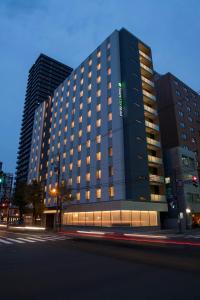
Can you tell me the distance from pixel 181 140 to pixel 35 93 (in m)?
106

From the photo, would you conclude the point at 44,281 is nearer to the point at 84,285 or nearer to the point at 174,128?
the point at 84,285

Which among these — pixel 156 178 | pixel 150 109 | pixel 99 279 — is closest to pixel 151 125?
pixel 150 109

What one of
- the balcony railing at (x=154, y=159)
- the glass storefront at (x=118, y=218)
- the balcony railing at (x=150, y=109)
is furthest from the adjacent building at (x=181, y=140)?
the glass storefront at (x=118, y=218)

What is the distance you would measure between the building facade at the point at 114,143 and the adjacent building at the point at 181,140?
450cm

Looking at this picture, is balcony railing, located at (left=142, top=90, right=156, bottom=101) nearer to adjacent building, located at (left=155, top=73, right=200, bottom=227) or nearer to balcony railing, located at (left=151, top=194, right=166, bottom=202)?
adjacent building, located at (left=155, top=73, right=200, bottom=227)

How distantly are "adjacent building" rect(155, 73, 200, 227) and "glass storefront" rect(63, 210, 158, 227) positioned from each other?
5.40 m

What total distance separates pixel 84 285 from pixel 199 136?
64.9 m

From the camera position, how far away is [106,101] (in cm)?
5031

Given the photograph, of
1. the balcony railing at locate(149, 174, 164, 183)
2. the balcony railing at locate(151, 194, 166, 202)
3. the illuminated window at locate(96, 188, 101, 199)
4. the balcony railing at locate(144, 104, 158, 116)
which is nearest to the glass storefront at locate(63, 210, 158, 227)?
the balcony railing at locate(151, 194, 166, 202)

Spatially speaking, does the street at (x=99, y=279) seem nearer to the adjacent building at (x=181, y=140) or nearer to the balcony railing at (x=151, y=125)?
the adjacent building at (x=181, y=140)

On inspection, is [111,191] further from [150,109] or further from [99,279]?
[99,279]

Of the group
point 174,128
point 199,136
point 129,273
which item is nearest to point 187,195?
point 174,128

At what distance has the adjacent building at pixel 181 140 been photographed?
168ft

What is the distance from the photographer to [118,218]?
138ft
